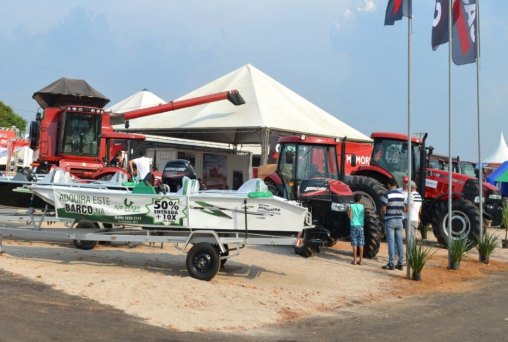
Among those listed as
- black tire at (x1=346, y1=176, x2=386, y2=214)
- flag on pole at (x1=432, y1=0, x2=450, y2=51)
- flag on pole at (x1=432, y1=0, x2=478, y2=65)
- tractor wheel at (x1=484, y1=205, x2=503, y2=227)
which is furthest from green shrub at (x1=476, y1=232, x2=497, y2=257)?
flag on pole at (x1=432, y1=0, x2=450, y2=51)

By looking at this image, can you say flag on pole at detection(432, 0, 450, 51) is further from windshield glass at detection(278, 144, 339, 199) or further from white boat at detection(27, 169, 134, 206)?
white boat at detection(27, 169, 134, 206)

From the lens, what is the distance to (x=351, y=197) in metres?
13.4

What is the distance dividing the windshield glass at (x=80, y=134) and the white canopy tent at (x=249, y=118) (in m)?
7.95

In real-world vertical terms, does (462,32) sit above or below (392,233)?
above

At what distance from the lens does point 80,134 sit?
18078 mm

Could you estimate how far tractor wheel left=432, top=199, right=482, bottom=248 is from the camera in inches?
608

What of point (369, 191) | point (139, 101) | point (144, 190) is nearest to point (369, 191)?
point (369, 191)

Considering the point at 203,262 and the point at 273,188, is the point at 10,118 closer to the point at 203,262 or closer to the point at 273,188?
the point at 273,188

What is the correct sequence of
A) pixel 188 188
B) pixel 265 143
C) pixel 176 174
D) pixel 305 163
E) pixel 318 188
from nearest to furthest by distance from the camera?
pixel 188 188 < pixel 318 188 < pixel 305 163 < pixel 176 174 < pixel 265 143

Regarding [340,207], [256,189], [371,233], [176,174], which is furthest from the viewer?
[176,174]

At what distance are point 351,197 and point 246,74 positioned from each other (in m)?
17.9

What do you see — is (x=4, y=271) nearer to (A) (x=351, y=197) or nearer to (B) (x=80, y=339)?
(B) (x=80, y=339)

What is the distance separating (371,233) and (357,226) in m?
0.86

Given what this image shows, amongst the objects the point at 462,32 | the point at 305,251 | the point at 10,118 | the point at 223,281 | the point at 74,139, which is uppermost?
the point at 10,118
